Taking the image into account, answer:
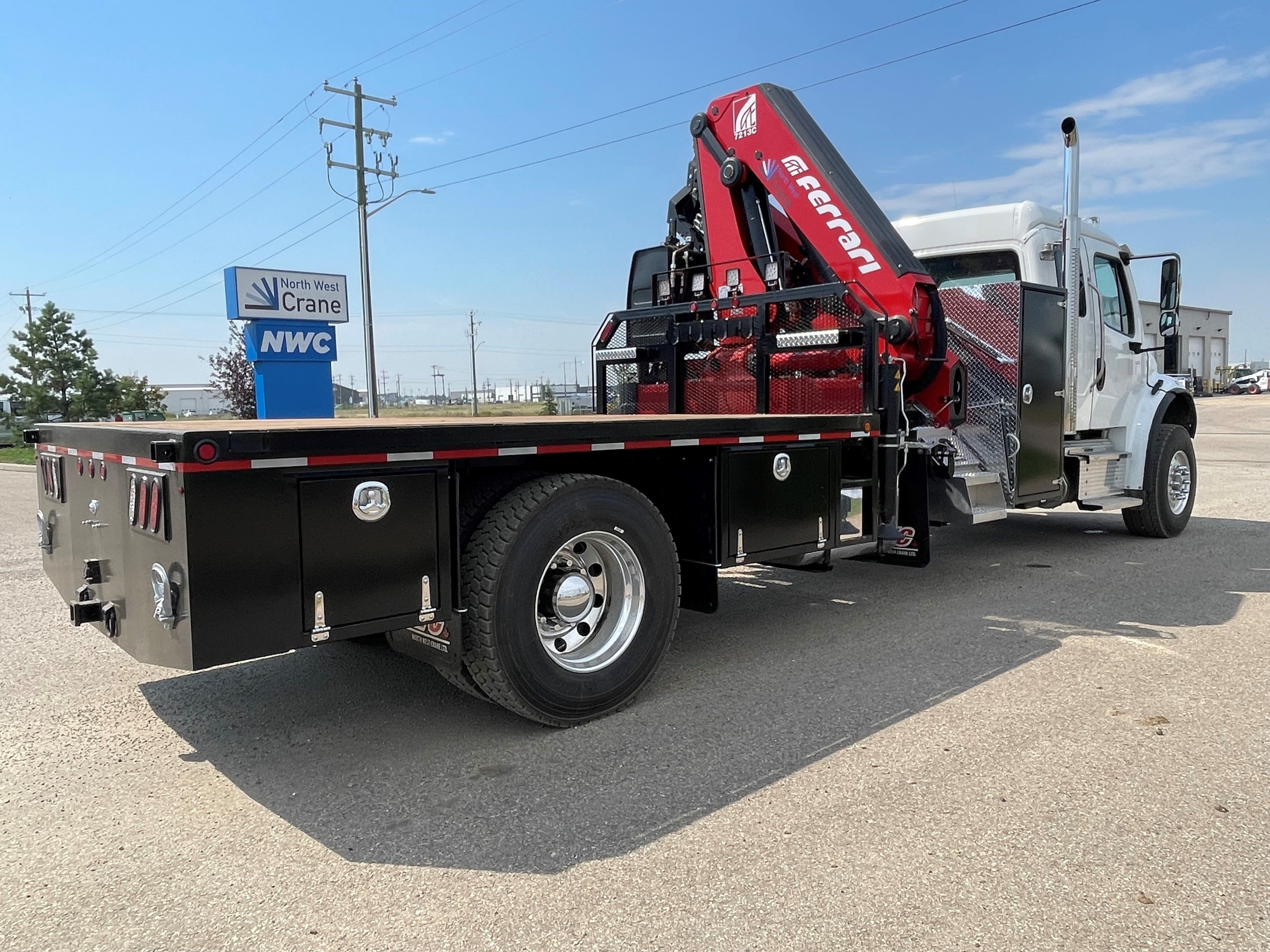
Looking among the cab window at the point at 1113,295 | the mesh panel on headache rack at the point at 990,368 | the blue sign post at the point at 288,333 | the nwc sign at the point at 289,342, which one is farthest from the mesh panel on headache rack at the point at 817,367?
the nwc sign at the point at 289,342

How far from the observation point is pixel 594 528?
4.01 m

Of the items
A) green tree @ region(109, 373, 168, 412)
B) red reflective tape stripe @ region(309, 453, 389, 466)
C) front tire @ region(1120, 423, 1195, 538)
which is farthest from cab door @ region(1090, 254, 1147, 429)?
green tree @ region(109, 373, 168, 412)

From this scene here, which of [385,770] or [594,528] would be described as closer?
[385,770]

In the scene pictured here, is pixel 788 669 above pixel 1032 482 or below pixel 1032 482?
below

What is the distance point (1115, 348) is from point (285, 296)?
1276 centimetres

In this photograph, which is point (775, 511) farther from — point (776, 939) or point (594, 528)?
point (776, 939)

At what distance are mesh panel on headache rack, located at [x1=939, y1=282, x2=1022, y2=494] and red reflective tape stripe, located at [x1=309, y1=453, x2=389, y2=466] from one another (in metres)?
4.73

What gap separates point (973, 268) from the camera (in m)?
8.03

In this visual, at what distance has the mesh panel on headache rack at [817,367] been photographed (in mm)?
5965

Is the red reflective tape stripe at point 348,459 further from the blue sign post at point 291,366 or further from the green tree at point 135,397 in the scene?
the green tree at point 135,397

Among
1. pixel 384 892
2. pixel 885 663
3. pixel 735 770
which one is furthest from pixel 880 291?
pixel 384 892

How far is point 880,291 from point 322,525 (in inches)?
174

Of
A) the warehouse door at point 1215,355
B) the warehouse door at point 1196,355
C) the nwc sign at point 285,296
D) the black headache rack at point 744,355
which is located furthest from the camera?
the warehouse door at point 1215,355

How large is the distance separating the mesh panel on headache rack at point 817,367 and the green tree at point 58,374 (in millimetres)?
44897
